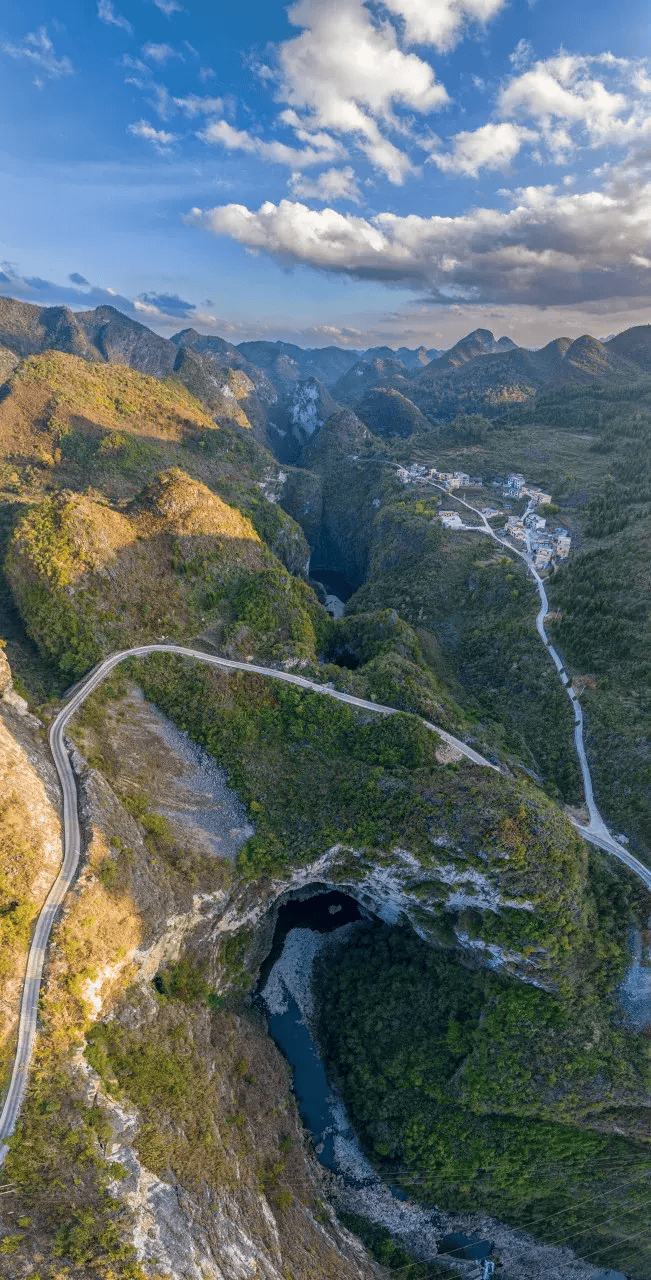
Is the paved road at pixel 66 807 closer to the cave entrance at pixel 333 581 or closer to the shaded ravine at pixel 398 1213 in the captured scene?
the shaded ravine at pixel 398 1213

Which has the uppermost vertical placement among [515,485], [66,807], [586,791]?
[515,485]

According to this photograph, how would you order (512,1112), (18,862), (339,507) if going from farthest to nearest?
1. (339,507)
2. (512,1112)
3. (18,862)

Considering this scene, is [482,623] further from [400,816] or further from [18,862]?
[18,862]

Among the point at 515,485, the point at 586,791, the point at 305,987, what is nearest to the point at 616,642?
the point at 586,791

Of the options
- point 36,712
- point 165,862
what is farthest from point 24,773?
point 165,862

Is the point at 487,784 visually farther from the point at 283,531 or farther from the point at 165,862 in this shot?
the point at 283,531

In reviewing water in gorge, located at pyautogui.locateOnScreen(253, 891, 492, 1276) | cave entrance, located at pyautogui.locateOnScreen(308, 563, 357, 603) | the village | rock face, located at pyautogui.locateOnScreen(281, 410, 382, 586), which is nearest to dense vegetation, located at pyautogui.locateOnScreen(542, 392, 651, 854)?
the village

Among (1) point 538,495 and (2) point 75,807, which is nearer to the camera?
(2) point 75,807
